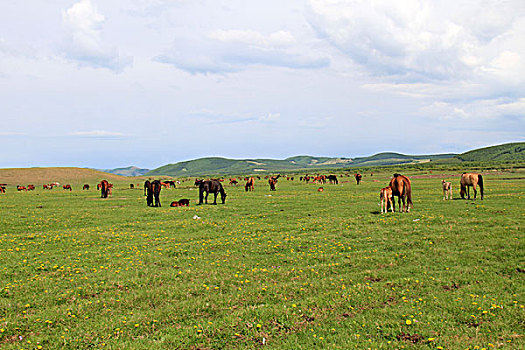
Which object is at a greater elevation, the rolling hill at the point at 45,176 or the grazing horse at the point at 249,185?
the rolling hill at the point at 45,176

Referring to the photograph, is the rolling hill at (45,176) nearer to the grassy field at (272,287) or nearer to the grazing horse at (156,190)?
the grazing horse at (156,190)

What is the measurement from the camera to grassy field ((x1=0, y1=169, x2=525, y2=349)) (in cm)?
757

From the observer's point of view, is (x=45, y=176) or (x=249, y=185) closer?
(x=249, y=185)

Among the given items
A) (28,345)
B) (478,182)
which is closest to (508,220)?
(478,182)

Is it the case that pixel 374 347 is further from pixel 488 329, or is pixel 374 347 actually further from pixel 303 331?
pixel 488 329

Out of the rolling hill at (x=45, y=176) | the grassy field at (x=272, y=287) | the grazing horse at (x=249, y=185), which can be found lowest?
the grassy field at (x=272, y=287)

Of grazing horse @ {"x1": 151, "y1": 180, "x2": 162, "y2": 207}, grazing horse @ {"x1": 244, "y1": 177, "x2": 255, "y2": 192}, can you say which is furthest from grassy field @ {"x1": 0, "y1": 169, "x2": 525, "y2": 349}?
grazing horse @ {"x1": 244, "y1": 177, "x2": 255, "y2": 192}

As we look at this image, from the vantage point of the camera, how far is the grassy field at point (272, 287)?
7.57 m

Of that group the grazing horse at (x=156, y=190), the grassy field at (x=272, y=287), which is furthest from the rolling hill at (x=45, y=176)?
the grassy field at (x=272, y=287)

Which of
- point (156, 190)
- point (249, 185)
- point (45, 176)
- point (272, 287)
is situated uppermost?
point (45, 176)

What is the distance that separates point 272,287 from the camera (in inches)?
409

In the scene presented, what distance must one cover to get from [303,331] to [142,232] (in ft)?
48.6

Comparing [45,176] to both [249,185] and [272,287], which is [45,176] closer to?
[249,185]

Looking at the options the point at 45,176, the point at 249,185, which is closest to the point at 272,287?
the point at 249,185
